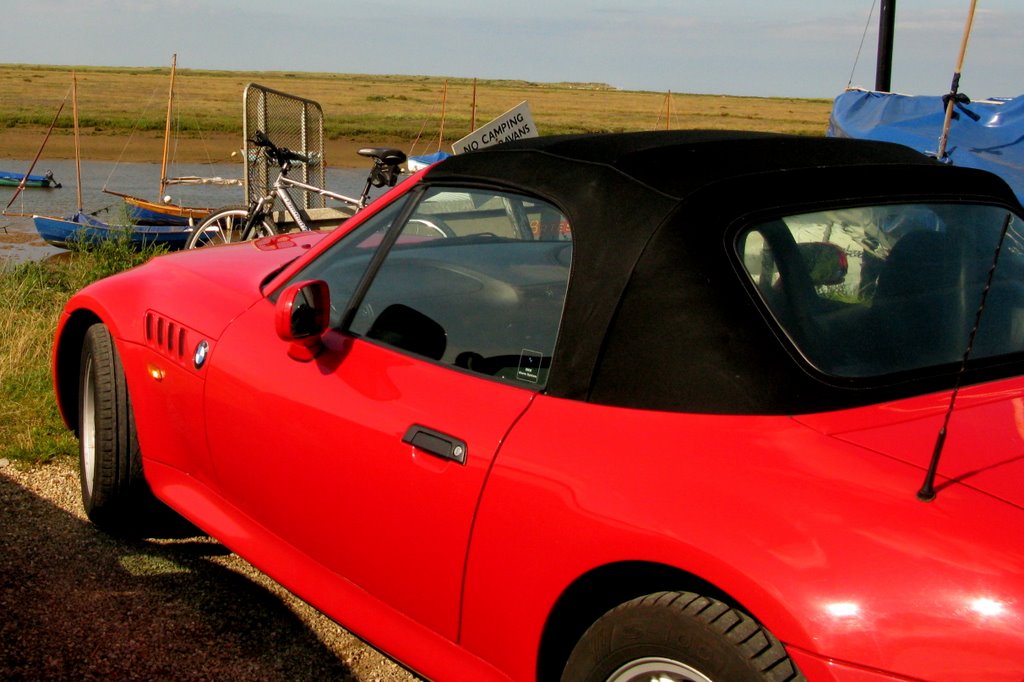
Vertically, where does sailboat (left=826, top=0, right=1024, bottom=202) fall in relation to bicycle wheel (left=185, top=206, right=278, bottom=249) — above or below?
above

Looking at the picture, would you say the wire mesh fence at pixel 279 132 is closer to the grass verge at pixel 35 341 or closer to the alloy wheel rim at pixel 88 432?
the grass verge at pixel 35 341

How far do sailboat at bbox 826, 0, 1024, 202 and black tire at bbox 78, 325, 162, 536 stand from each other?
22.2ft

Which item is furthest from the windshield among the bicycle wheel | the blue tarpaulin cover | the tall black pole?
the tall black pole

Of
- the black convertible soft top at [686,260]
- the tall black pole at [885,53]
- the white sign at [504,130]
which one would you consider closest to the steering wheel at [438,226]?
the black convertible soft top at [686,260]

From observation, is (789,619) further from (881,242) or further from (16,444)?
(16,444)

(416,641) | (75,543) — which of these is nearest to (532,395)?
(416,641)

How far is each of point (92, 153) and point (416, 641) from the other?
37.3m

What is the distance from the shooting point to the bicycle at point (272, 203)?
8852mm

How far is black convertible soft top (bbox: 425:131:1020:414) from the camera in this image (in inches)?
91.0

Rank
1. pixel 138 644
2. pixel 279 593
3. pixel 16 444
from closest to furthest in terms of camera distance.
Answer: pixel 138 644, pixel 279 593, pixel 16 444

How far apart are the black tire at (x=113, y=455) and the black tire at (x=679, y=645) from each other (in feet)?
7.62

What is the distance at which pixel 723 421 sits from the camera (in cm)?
229

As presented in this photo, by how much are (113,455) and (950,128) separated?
889cm

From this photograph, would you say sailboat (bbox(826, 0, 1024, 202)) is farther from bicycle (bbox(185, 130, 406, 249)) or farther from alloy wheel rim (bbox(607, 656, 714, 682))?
alloy wheel rim (bbox(607, 656, 714, 682))
